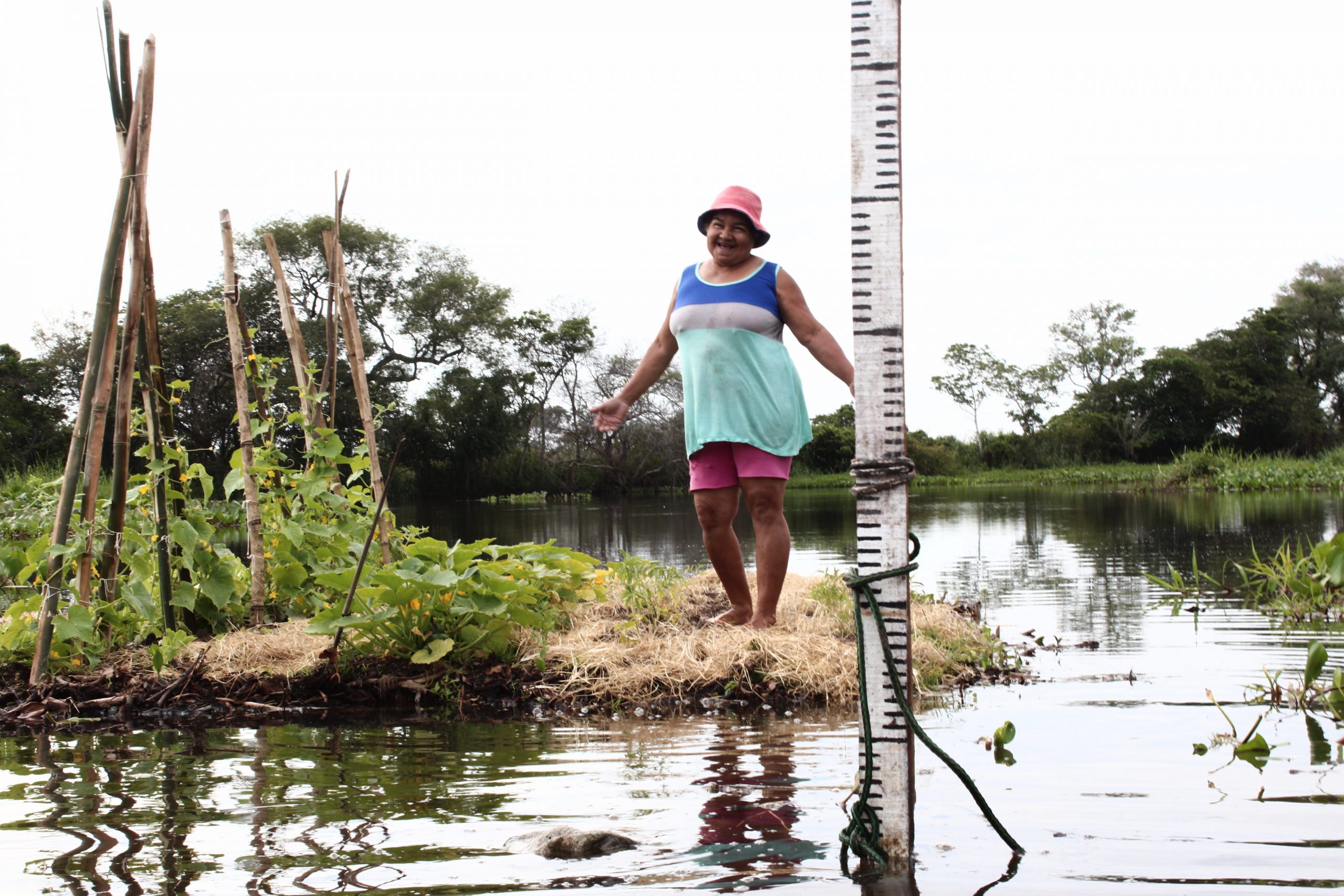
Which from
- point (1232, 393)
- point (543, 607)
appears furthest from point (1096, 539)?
point (1232, 393)

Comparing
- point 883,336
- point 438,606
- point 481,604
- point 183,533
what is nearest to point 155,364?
point 183,533

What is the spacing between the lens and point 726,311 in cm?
422

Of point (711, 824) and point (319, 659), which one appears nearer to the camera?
point (711, 824)

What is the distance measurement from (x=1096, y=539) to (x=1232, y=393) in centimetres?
3414

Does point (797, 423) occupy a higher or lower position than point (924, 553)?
higher

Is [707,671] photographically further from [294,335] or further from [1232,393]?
[1232,393]

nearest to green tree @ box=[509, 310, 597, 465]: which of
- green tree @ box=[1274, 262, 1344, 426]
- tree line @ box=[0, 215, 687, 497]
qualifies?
tree line @ box=[0, 215, 687, 497]

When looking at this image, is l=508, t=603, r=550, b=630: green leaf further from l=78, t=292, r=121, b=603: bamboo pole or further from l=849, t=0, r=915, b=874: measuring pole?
l=849, t=0, r=915, b=874: measuring pole

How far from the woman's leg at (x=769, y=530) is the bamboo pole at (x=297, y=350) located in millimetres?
1992

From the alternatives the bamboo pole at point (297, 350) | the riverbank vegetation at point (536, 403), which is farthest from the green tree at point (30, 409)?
the bamboo pole at point (297, 350)

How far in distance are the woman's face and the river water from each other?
1774 millimetres

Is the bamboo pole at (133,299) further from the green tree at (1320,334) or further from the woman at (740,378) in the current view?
the green tree at (1320,334)

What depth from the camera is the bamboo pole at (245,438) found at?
4.46 metres

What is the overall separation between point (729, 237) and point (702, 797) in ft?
7.48
